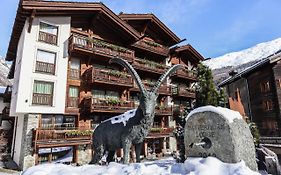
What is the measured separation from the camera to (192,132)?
7168 millimetres

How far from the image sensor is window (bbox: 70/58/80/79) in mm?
21744

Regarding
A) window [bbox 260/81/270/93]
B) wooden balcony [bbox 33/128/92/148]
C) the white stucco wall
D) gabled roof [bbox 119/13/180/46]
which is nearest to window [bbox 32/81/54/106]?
the white stucco wall

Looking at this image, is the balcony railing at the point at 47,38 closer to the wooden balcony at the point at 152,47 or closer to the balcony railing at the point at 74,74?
Answer: the balcony railing at the point at 74,74

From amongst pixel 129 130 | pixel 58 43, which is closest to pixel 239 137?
pixel 129 130

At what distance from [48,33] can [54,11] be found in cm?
214

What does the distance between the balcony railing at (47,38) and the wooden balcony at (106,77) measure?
423 centimetres

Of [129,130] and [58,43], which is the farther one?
[58,43]

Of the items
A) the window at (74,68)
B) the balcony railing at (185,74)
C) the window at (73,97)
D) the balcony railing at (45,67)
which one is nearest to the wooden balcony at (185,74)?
the balcony railing at (185,74)

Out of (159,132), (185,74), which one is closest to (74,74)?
(159,132)

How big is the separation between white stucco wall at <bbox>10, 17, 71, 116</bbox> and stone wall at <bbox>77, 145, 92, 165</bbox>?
13.1 ft

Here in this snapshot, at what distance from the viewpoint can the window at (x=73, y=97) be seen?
2088 centimetres

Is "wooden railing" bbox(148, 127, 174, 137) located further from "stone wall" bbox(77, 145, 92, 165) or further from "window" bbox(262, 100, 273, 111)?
"window" bbox(262, 100, 273, 111)

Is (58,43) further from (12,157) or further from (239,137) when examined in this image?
(239,137)

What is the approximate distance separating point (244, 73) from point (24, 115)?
2679 centimetres
